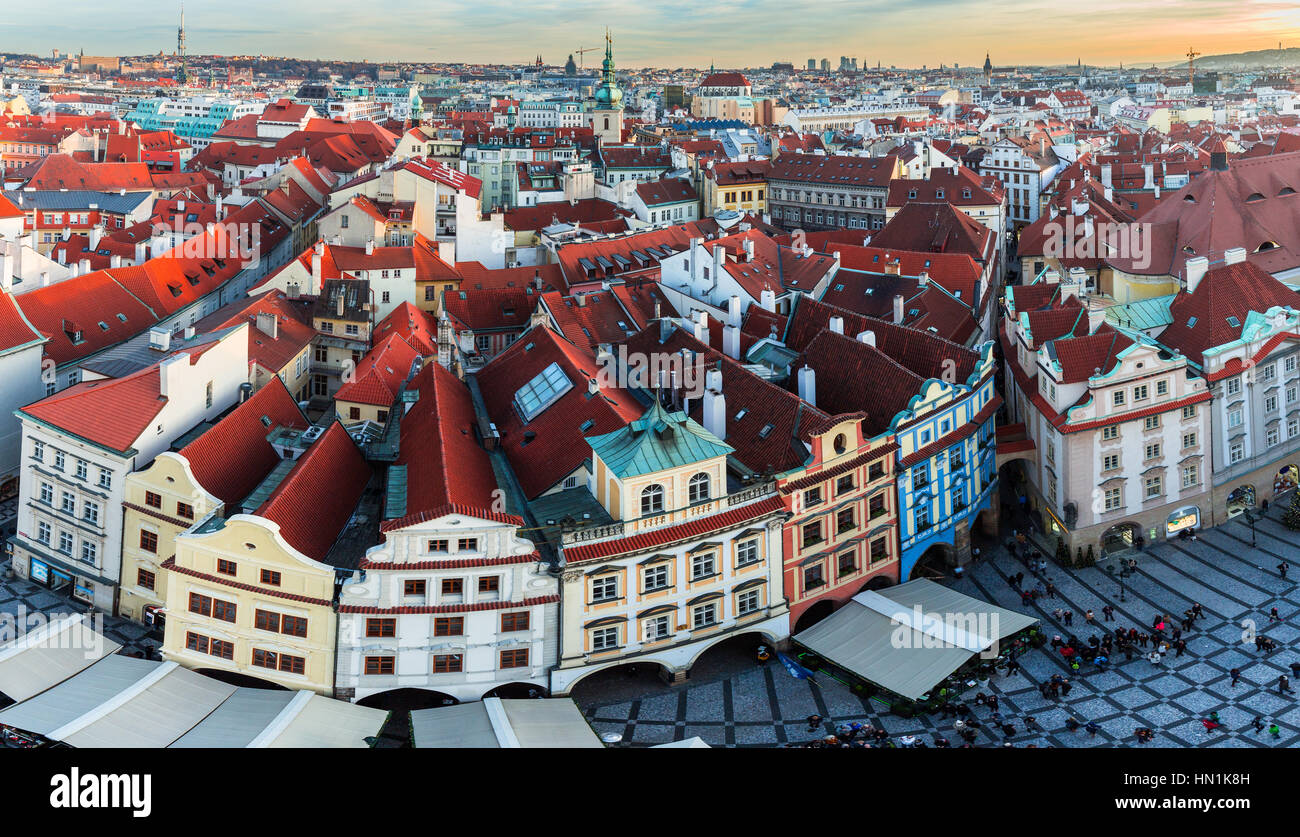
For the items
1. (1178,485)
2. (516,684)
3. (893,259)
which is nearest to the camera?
(516,684)

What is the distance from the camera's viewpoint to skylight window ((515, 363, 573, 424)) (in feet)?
181

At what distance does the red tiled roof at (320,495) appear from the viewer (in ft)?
146

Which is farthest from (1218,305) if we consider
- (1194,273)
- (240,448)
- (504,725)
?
(240,448)

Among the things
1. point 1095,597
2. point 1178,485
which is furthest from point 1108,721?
point 1178,485

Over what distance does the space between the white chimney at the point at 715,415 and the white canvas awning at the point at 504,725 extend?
1515cm

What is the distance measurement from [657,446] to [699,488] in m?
2.30

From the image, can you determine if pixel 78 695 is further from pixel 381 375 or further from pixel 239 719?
pixel 381 375

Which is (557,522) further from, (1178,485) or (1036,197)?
(1036,197)

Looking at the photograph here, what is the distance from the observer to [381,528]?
42.8m

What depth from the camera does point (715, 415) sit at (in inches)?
2089

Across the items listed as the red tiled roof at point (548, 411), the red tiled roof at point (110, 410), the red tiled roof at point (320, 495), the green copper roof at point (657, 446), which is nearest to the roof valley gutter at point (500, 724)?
the red tiled roof at point (320, 495)

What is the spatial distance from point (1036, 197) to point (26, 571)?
109 m

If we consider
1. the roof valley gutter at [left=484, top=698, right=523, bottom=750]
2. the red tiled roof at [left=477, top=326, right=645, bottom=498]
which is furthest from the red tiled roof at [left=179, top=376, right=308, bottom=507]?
the roof valley gutter at [left=484, top=698, right=523, bottom=750]

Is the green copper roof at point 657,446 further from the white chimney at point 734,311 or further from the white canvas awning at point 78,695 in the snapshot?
the white chimney at point 734,311
